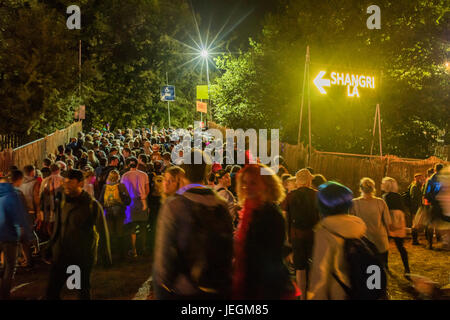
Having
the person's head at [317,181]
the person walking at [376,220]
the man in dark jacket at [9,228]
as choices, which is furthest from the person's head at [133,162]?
the person walking at [376,220]

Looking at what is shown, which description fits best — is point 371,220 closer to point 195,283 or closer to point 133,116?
point 195,283

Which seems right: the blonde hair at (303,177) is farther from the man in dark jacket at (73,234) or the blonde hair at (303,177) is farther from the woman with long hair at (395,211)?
the man in dark jacket at (73,234)

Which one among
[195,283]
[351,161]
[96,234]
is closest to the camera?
[195,283]

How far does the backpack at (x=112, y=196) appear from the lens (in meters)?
7.84

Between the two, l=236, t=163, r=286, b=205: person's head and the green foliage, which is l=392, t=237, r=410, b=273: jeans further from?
the green foliage

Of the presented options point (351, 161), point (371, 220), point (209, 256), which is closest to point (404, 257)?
point (371, 220)

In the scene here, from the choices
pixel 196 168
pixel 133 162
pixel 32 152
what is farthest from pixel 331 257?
pixel 32 152

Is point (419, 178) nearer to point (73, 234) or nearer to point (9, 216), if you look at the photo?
point (73, 234)

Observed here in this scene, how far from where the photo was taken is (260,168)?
363 cm

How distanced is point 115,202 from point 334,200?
5.32m

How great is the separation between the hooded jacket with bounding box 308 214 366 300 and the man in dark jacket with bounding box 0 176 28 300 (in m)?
3.92

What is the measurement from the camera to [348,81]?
13.7 meters

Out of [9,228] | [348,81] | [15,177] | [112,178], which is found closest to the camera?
[9,228]
